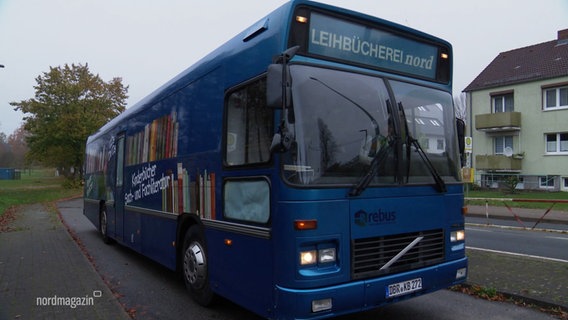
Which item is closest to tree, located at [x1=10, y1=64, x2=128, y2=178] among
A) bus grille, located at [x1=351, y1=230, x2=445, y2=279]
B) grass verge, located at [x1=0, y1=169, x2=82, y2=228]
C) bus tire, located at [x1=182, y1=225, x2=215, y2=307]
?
grass verge, located at [x1=0, y1=169, x2=82, y2=228]

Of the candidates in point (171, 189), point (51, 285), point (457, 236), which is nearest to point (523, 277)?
point (457, 236)

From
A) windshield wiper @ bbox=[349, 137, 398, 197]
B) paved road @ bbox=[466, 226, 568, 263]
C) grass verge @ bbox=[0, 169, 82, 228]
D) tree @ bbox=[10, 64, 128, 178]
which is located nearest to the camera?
windshield wiper @ bbox=[349, 137, 398, 197]

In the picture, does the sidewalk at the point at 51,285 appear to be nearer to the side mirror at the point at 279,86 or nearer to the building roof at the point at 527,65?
the side mirror at the point at 279,86

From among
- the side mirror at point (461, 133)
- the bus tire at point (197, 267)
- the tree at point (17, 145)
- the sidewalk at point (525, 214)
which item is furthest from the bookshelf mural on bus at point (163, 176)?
the tree at point (17, 145)

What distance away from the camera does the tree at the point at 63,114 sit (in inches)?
1658

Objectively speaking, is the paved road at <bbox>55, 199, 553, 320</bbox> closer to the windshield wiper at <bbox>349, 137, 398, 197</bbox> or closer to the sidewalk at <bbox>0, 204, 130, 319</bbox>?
the sidewalk at <bbox>0, 204, 130, 319</bbox>

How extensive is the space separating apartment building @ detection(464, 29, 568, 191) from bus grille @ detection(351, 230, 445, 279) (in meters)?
27.3

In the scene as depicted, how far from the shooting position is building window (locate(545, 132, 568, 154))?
92.8 ft

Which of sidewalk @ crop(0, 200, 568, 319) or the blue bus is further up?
the blue bus

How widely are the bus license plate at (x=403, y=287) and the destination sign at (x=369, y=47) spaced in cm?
221

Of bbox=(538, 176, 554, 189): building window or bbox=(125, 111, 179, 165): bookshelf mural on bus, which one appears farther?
bbox=(538, 176, 554, 189): building window

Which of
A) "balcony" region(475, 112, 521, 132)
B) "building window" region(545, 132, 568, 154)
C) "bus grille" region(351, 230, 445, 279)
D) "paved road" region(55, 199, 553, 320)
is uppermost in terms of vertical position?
"balcony" region(475, 112, 521, 132)

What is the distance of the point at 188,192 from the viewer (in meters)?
5.96

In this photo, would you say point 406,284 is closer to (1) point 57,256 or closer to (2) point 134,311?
(2) point 134,311
